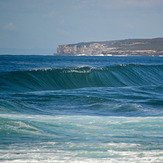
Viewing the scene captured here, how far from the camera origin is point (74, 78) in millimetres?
24500

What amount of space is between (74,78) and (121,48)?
13550 centimetres

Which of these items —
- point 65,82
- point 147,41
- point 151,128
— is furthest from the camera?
point 147,41

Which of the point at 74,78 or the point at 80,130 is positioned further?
the point at 74,78

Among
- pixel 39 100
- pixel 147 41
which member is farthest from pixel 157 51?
pixel 39 100

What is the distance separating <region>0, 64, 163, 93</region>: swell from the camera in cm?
2023

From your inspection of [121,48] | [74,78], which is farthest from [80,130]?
[121,48]

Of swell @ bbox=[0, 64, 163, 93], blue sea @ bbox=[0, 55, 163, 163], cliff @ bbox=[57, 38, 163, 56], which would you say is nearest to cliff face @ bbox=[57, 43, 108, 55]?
cliff @ bbox=[57, 38, 163, 56]

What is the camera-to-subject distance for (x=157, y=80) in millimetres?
30734

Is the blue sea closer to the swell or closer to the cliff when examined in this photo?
the swell

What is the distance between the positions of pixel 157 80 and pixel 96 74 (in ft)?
23.6

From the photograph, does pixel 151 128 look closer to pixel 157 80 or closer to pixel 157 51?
pixel 157 80

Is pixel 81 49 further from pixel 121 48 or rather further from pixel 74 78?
pixel 74 78

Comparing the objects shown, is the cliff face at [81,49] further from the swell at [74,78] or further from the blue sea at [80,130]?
the blue sea at [80,130]

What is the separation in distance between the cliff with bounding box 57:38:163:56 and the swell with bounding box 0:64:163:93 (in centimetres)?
11634
